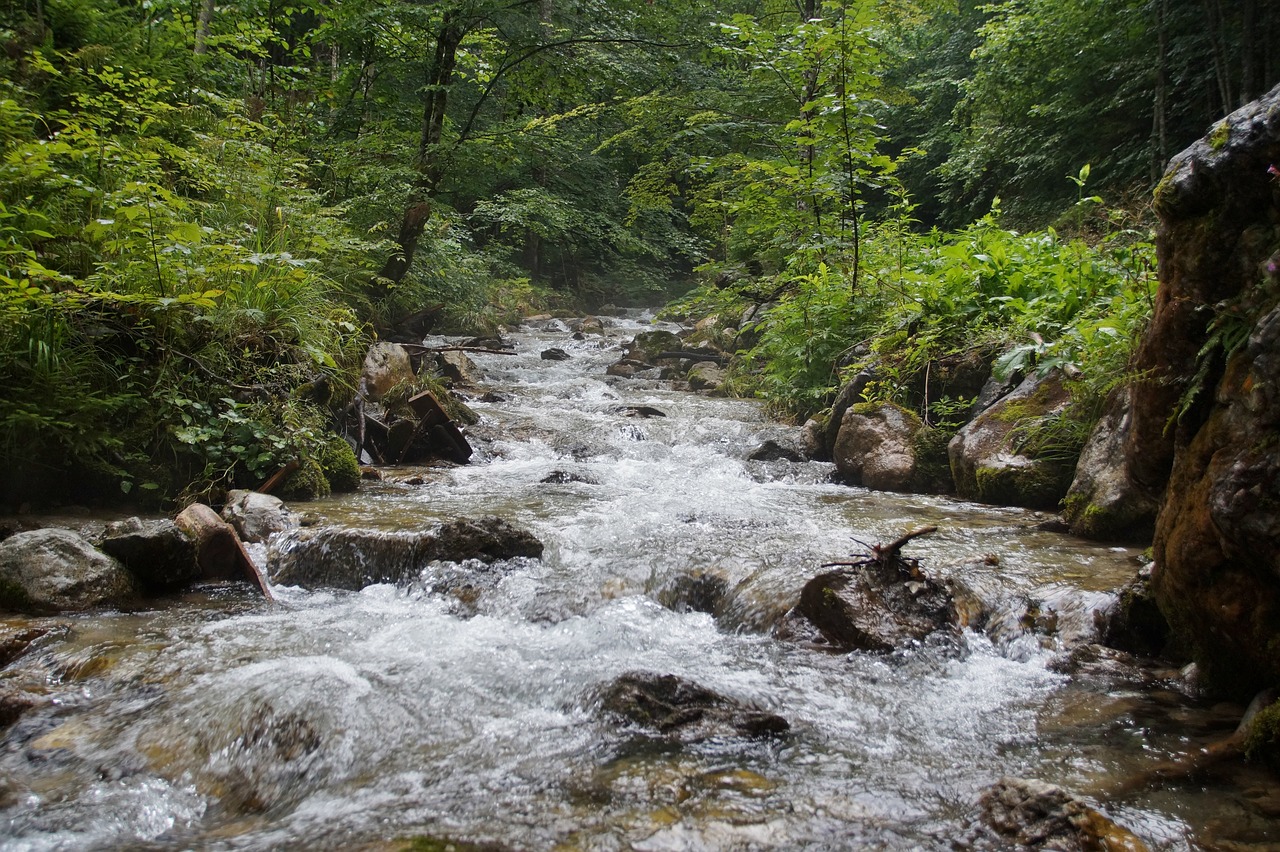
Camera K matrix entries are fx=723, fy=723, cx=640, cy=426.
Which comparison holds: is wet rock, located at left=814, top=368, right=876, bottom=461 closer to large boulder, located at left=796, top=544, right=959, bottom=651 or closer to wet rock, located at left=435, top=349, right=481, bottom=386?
large boulder, located at left=796, top=544, right=959, bottom=651

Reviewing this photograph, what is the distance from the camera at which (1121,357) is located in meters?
4.71

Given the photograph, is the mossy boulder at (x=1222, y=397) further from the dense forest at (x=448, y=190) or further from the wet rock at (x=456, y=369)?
the wet rock at (x=456, y=369)

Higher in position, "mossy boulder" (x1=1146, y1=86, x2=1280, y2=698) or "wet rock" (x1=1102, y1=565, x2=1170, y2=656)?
"mossy boulder" (x1=1146, y1=86, x2=1280, y2=698)

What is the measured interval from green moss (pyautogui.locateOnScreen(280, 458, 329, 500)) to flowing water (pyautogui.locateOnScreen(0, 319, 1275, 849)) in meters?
0.96

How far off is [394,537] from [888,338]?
5.94 metres

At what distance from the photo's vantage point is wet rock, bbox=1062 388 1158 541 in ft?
15.0

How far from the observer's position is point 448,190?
15148 mm

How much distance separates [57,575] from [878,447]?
6464mm

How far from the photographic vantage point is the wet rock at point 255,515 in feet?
16.6

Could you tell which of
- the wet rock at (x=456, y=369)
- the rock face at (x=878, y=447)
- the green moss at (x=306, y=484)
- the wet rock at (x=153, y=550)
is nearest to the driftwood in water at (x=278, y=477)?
the green moss at (x=306, y=484)

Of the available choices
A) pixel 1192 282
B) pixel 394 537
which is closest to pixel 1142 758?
pixel 1192 282

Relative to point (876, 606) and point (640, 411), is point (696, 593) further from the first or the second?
point (640, 411)

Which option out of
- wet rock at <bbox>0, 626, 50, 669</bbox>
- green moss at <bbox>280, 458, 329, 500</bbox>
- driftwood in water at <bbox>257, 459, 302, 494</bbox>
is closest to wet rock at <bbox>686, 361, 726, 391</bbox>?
green moss at <bbox>280, 458, 329, 500</bbox>

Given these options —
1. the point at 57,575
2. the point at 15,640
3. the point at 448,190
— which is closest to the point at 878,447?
the point at 57,575
